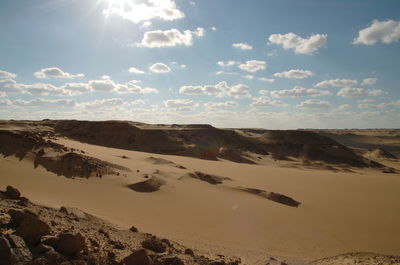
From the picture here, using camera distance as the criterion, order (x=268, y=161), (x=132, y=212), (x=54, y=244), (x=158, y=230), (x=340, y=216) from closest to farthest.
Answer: (x=54, y=244), (x=158, y=230), (x=132, y=212), (x=340, y=216), (x=268, y=161)

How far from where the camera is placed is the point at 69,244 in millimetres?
4309

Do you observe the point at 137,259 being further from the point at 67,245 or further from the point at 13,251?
the point at 13,251

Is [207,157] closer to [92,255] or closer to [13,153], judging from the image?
[13,153]

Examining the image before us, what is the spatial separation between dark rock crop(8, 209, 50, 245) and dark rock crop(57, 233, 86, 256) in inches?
12.8

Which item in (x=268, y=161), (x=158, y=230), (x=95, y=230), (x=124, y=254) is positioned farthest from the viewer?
(x=268, y=161)

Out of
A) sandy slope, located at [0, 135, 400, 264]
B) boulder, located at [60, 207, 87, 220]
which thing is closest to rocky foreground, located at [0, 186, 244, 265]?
boulder, located at [60, 207, 87, 220]

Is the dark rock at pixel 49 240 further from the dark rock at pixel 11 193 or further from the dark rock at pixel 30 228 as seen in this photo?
the dark rock at pixel 11 193

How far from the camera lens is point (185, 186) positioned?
1357 cm

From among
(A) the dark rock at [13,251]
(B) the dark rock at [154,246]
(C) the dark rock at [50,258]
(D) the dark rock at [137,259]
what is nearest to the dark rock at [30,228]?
(A) the dark rock at [13,251]

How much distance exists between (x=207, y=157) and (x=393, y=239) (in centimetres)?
2230

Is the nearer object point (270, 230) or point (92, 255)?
point (92, 255)

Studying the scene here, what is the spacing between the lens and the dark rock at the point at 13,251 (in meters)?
3.73

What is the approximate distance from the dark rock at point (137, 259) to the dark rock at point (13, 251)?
125 centimetres

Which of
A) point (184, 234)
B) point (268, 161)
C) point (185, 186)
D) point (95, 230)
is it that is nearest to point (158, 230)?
point (184, 234)
